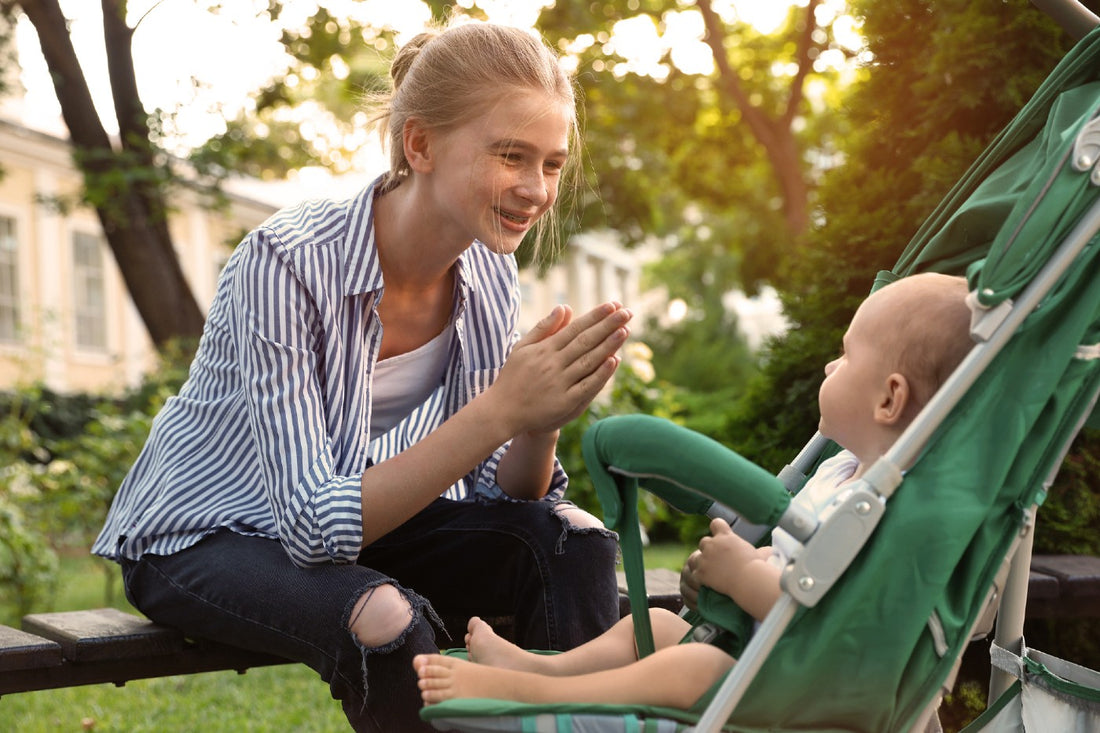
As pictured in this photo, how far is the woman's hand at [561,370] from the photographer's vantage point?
2037 millimetres

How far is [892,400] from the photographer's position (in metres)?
1.92

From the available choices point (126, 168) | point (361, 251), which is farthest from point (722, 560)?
point (126, 168)

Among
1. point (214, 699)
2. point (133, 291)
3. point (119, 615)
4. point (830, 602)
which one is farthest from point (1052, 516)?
point (133, 291)

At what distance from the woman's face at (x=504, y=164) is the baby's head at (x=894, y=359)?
0.75m

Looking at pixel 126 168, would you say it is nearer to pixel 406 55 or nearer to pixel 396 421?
pixel 406 55

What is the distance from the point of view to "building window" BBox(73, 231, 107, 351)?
60.2 ft

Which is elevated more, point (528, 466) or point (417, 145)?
point (417, 145)

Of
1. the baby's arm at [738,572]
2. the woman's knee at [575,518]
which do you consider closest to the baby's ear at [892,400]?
the baby's arm at [738,572]

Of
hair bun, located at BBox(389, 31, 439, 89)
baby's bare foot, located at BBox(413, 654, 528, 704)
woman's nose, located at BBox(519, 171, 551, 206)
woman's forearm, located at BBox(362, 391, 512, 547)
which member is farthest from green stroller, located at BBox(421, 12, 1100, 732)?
hair bun, located at BBox(389, 31, 439, 89)

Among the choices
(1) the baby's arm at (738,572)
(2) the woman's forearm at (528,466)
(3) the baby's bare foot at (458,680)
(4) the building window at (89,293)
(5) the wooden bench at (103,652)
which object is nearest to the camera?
(3) the baby's bare foot at (458,680)

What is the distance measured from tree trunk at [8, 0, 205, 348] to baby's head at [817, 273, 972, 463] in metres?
7.05

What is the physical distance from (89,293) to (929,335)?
61.0 ft

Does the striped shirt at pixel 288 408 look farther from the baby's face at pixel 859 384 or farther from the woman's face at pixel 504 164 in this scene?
the baby's face at pixel 859 384

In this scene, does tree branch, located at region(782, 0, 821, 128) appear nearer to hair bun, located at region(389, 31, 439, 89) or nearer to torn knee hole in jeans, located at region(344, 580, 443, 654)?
hair bun, located at region(389, 31, 439, 89)
